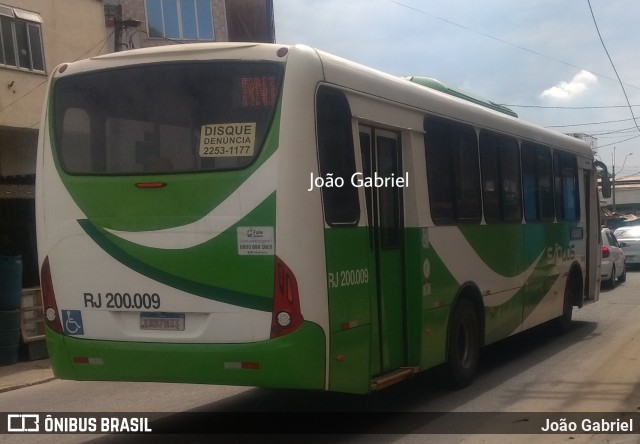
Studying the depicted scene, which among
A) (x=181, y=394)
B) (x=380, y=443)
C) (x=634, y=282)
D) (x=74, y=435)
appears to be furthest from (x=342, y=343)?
(x=634, y=282)

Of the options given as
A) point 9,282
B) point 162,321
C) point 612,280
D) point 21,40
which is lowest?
point 612,280

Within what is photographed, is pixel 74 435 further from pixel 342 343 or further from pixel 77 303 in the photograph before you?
pixel 342 343

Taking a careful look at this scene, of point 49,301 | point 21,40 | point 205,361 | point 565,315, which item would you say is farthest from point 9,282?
point 21,40

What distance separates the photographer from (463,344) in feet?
33.0

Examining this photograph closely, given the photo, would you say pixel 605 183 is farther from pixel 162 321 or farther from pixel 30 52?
pixel 30 52

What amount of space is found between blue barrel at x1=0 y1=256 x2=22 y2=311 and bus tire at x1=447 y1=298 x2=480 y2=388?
6854mm

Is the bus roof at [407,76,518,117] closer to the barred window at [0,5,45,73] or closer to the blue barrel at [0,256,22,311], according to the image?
the blue barrel at [0,256,22,311]

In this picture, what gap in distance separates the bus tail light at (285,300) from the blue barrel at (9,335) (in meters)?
7.56

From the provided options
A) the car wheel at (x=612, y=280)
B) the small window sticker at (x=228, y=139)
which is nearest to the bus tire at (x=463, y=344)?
the small window sticker at (x=228, y=139)

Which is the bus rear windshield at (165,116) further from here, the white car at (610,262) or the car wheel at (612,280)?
the car wheel at (612,280)

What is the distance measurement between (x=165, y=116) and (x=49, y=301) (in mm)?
1871

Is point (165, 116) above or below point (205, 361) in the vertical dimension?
above

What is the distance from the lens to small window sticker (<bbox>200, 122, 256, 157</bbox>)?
6879 millimetres

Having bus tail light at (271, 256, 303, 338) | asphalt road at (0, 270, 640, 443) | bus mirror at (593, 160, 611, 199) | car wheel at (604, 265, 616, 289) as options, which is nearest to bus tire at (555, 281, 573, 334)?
asphalt road at (0, 270, 640, 443)
